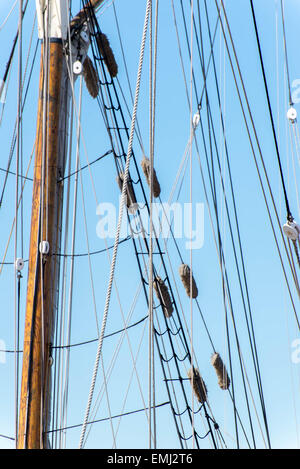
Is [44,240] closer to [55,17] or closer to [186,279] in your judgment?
[186,279]

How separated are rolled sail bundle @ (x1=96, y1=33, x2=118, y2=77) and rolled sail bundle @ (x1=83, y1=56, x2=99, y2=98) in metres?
0.19

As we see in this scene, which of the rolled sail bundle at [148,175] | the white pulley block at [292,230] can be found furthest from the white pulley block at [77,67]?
the white pulley block at [292,230]

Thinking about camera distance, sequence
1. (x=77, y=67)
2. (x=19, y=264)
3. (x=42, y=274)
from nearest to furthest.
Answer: (x=42, y=274) < (x=19, y=264) < (x=77, y=67)

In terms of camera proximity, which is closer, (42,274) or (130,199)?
(42,274)

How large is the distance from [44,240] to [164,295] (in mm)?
2058

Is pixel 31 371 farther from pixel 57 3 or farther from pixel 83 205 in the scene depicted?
pixel 57 3

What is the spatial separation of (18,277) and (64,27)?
8.96 feet

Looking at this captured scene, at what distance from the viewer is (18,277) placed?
890cm

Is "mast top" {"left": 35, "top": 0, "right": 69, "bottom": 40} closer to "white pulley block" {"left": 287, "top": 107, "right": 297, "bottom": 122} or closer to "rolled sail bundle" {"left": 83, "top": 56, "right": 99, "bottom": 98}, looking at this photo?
"rolled sail bundle" {"left": 83, "top": 56, "right": 99, "bottom": 98}

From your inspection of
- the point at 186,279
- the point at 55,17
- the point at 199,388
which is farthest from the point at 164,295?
the point at 55,17

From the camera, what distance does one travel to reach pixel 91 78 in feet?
34.4

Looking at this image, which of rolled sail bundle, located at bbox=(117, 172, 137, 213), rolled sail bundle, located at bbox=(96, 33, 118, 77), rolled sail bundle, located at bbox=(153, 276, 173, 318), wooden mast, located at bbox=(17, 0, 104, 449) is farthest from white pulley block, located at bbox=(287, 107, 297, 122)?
rolled sail bundle, located at bbox=(96, 33, 118, 77)

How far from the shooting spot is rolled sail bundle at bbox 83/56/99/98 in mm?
10398
